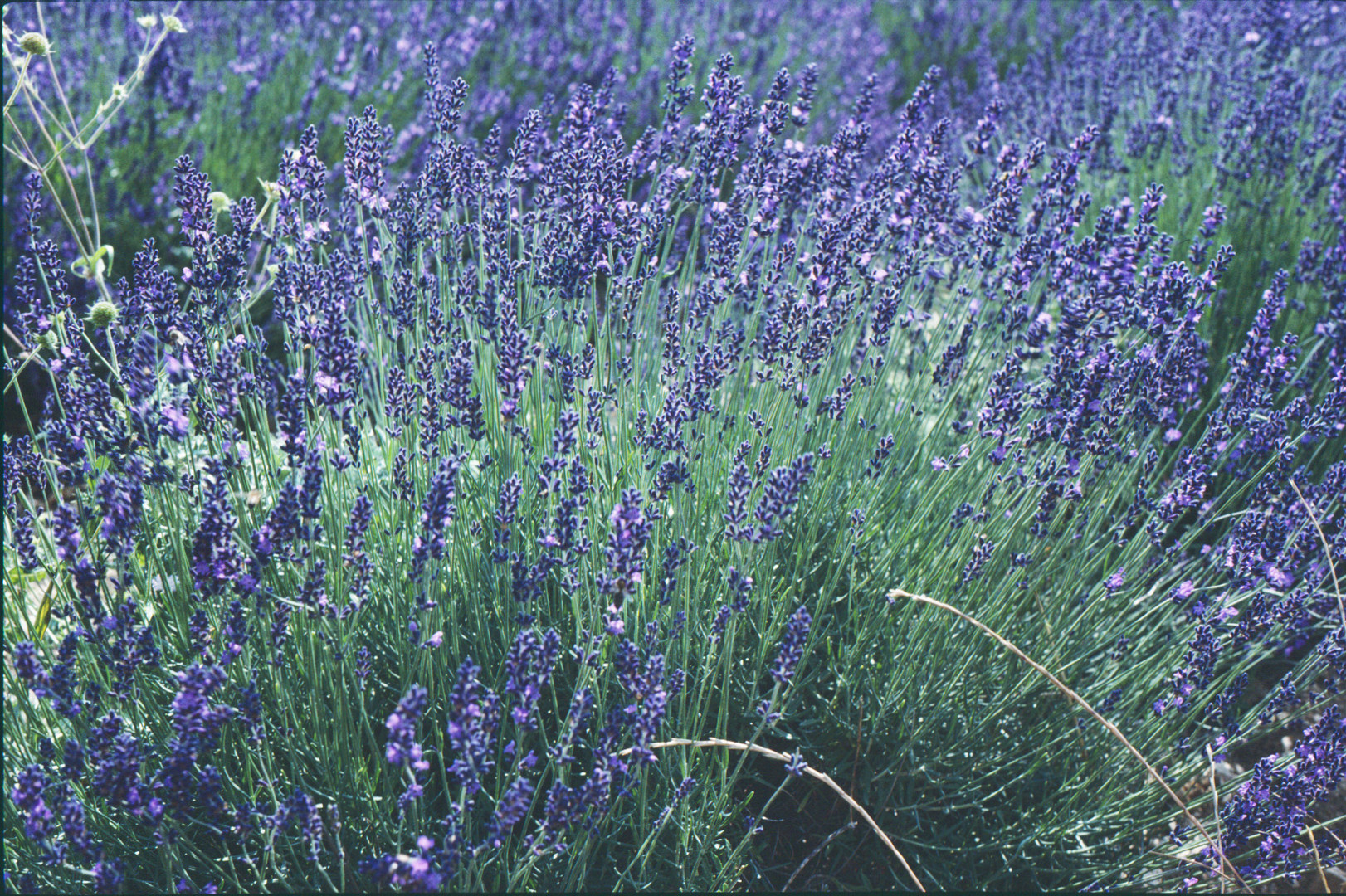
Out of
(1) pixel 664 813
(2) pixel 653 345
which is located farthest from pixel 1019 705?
(2) pixel 653 345

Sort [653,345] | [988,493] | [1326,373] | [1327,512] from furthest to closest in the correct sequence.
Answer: [1326,373]
[653,345]
[1327,512]
[988,493]

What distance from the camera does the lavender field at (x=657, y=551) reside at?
Answer: 161 centimetres

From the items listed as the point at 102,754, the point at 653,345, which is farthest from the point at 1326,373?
the point at 102,754

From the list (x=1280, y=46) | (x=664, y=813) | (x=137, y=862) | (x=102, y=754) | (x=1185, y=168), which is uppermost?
(x=1280, y=46)

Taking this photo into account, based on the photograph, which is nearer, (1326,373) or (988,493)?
(988,493)

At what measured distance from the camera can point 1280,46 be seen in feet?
16.5

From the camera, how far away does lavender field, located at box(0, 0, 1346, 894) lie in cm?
161

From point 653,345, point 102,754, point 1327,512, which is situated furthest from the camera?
point 653,345

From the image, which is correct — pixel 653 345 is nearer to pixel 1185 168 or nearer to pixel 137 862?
pixel 137 862

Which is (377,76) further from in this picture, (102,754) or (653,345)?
(102,754)

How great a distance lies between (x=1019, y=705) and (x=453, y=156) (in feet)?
6.07

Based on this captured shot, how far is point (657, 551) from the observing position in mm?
1961

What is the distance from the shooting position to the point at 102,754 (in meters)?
1.48

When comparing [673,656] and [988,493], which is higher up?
[988,493]
